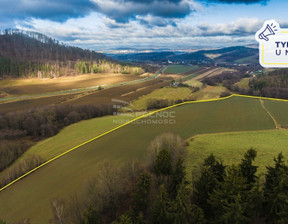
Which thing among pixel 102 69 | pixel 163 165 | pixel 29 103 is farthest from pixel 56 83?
pixel 163 165

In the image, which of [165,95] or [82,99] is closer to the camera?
[82,99]

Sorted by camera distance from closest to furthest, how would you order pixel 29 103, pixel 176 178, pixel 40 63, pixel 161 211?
pixel 161 211 < pixel 176 178 < pixel 29 103 < pixel 40 63

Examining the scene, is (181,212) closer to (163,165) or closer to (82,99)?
(163,165)

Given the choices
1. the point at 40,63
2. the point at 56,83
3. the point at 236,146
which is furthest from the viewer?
the point at 40,63

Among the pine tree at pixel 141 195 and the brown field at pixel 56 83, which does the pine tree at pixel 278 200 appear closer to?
the pine tree at pixel 141 195

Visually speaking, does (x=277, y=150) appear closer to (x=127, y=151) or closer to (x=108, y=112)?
(x=127, y=151)

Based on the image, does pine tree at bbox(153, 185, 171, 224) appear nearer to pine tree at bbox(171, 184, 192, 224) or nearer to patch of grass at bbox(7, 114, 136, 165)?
pine tree at bbox(171, 184, 192, 224)

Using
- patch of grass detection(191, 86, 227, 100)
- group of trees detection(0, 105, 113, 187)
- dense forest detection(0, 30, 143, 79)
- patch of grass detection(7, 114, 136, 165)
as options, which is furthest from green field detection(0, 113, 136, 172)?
dense forest detection(0, 30, 143, 79)
